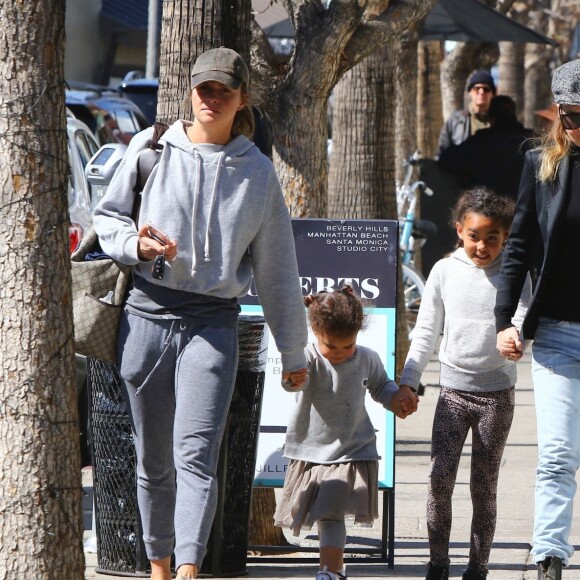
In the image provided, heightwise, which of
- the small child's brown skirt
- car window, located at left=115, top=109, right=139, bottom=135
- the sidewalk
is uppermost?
car window, located at left=115, top=109, right=139, bottom=135

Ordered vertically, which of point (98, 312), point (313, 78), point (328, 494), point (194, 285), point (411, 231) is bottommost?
point (328, 494)

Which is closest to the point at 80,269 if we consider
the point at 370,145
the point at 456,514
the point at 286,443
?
the point at 286,443

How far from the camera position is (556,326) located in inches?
190

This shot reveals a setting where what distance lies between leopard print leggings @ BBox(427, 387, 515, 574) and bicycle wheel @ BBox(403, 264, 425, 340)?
808cm

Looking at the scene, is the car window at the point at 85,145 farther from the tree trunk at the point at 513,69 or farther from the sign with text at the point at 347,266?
the tree trunk at the point at 513,69

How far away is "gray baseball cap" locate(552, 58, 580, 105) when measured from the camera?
4.76m

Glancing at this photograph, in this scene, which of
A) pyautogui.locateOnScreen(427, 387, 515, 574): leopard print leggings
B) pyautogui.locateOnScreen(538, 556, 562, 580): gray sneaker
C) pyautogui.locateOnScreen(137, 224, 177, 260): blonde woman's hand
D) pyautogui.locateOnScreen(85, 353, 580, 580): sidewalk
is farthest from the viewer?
pyautogui.locateOnScreen(85, 353, 580, 580): sidewalk

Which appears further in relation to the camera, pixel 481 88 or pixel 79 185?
pixel 481 88

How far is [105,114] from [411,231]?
11.6 feet

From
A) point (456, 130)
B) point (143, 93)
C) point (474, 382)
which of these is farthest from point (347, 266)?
point (143, 93)

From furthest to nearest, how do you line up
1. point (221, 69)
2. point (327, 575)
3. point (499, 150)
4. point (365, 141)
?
point (499, 150)
point (365, 141)
point (327, 575)
point (221, 69)

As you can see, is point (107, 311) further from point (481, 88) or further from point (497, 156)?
point (481, 88)

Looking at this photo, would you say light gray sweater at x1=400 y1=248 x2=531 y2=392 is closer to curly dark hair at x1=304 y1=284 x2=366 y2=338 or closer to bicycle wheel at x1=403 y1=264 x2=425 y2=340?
curly dark hair at x1=304 y1=284 x2=366 y2=338

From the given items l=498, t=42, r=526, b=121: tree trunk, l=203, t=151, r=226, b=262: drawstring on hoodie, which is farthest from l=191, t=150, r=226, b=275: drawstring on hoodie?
l=498, t=42, r=526, b=121: tree trunk
